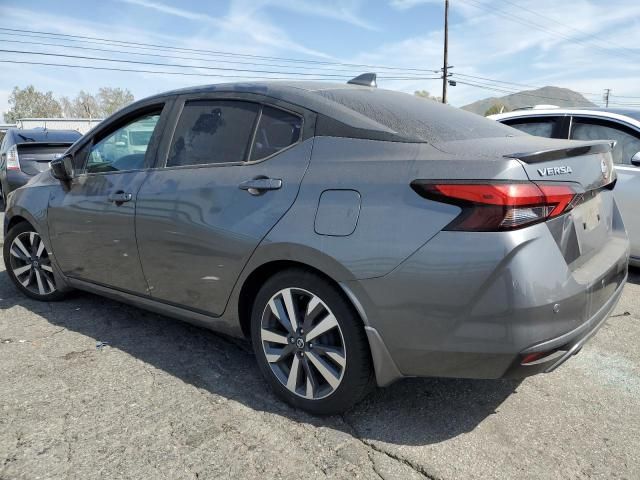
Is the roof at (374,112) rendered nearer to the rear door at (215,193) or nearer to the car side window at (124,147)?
the rear door at (215,193)

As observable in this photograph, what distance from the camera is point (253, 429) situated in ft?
7.96

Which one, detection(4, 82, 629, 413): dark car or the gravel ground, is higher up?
detection(4, 82, 629, 413): dark car

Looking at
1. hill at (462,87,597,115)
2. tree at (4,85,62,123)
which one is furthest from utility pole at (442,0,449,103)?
tree at (4,85,62,123)

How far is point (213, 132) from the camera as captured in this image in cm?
297

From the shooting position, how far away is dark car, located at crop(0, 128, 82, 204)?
27.1ft

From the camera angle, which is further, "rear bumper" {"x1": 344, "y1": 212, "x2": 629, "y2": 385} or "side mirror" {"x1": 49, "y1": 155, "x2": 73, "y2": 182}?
"side mirror" {"x1": 49, "y1": 155, "x2": 73, "y2": 182}

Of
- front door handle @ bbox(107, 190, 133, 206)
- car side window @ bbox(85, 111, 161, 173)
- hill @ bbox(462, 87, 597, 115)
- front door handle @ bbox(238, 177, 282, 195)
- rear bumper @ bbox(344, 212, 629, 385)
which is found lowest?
rear bumper @ bbox(344, 212, 629, 385)

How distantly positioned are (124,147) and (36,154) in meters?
6.00

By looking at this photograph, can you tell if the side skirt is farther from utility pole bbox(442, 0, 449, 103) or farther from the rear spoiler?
utility pole bbox(442, 0, 449, 103)

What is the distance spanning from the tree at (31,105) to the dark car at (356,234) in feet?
295

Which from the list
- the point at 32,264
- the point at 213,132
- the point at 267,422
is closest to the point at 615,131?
the point at 213,132

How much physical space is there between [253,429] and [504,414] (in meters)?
1.24

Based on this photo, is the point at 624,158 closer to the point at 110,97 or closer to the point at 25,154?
the point at 25,154

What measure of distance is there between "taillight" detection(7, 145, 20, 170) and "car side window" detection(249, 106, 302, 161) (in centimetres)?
720
